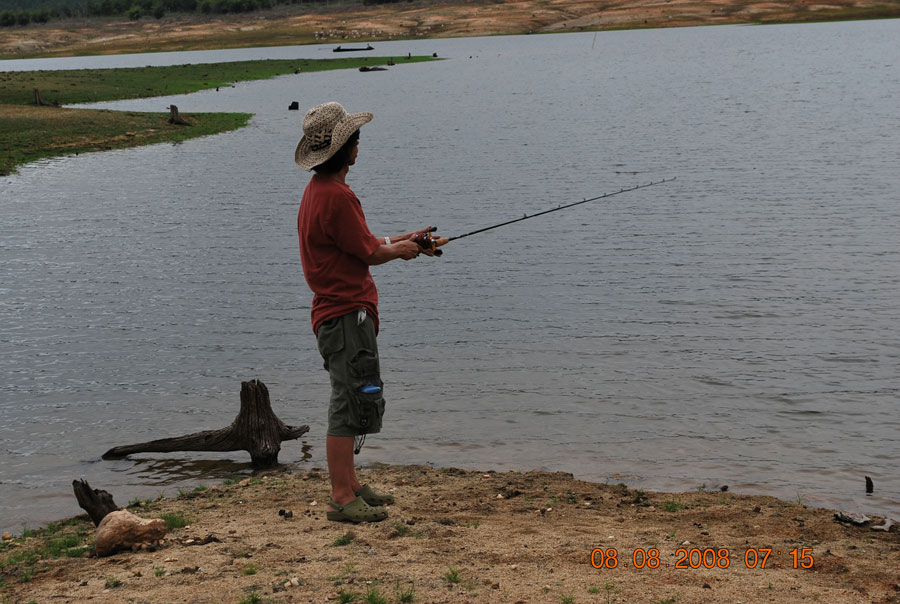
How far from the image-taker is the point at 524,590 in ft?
16.2

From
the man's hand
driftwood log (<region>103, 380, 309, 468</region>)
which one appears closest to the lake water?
driftwood log (<region>103, 380, 309, 468</region>)

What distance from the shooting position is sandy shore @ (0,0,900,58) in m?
119

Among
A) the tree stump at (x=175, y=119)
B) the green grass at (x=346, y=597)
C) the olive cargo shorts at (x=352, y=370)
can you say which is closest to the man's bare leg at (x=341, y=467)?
the olive cargo shorts at (x=352, y=370)

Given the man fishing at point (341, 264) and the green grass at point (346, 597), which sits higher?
the man fishing at point (341, 264)

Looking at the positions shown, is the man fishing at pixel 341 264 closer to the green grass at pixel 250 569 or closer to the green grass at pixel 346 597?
the green grass at pixel 250 569

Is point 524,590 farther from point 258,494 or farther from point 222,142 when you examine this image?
point 222,142

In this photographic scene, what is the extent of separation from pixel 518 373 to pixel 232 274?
6611mm

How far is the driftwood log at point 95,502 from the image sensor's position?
661 centimetres

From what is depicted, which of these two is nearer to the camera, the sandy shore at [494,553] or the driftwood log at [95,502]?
the sandy shore at [494,553]

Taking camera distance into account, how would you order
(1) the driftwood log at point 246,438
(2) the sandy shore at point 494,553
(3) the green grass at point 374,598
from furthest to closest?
(1) the driftwood log at point 246,438, (2) the sandy shore at point 494,553, (3) the green grass at point 374,598

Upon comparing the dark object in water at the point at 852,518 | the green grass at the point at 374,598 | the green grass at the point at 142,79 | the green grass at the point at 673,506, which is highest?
the green grass at the point at 142,79

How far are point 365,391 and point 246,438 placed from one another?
293cm

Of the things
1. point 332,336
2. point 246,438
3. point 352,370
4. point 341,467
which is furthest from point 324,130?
point 246,438

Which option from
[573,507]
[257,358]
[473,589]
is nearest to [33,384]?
[257,358]
